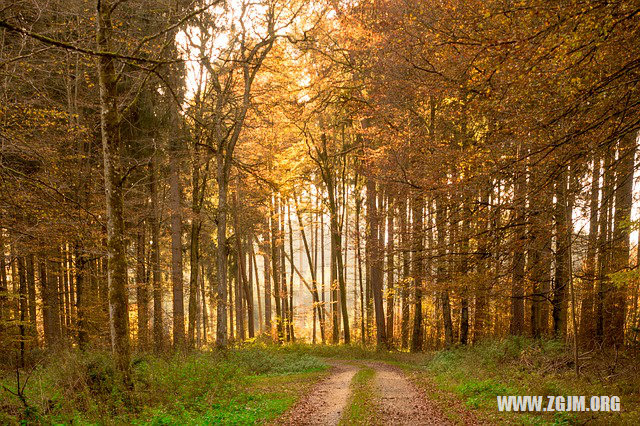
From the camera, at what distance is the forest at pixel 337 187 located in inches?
256

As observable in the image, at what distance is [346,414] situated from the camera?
7.95m

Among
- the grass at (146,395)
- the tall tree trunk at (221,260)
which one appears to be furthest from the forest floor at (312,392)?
the tall tree trunk at (221,260)

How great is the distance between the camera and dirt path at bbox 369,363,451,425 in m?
7.56

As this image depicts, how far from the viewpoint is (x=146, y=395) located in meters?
7.58

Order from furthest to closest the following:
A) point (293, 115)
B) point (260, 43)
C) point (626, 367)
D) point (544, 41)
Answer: point (293, 115)
point (260, 43)
point (626, 367)
point (544, 41)

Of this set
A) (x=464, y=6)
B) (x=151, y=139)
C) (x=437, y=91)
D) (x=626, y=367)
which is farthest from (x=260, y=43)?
(x=626, y=367)

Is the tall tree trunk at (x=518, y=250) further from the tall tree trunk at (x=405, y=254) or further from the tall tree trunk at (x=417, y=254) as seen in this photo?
the tall tree trunk at (x=405, y=254)

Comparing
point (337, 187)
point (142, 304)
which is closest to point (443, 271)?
point (337, 187)

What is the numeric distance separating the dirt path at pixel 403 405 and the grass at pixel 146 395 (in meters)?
2.13

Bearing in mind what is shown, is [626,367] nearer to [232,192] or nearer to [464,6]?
[464,6]

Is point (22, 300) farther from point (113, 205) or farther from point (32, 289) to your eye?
point (113, 205)

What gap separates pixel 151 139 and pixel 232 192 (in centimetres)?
783

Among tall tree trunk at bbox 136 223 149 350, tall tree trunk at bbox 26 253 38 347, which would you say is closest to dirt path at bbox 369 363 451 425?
tall tree trunk at bbox 136 223 149 350

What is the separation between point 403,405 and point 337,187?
17509 mm
